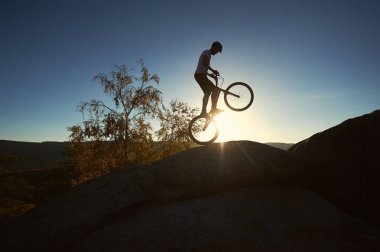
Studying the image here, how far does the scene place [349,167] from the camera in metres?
9.02

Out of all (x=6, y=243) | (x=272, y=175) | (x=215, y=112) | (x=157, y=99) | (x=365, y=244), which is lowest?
(x=365, y=244)

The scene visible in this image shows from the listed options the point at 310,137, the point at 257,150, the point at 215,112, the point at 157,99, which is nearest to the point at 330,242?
the point at 257,150

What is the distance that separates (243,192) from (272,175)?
1.18 meters

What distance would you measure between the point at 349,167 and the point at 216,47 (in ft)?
20.2

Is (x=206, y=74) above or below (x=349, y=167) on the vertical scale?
above

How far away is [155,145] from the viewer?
3006cm

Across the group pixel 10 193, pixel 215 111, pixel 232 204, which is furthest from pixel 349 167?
pixel 10 193

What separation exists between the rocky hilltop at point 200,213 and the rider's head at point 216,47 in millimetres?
3879

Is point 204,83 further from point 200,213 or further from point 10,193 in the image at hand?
point 10,193

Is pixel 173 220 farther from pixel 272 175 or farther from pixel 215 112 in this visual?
pixel 215 112

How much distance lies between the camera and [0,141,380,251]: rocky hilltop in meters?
6.49

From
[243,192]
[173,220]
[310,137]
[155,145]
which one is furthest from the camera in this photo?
[155,145]

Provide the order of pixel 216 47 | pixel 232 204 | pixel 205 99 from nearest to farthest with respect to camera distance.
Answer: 1. pixel 232 204
2. pixel 216 47
3. pixel 205 99

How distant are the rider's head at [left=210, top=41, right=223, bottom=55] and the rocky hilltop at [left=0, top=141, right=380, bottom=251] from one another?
388 cm
